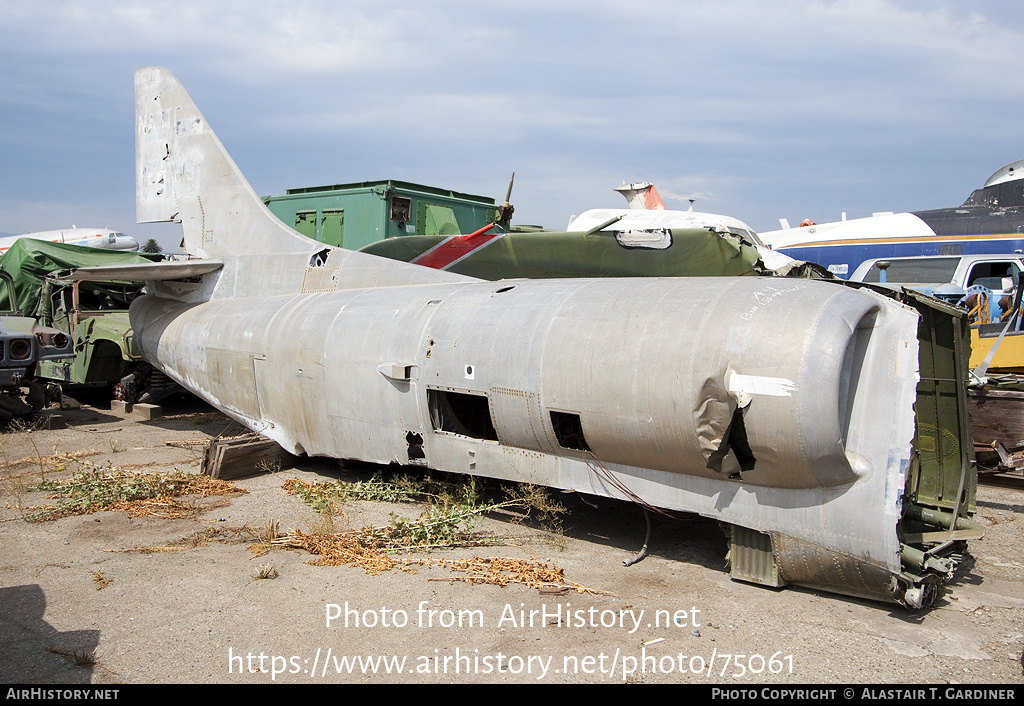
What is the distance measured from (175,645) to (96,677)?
447mm

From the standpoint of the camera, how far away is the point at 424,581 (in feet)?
17.4

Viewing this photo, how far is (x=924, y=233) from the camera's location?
14266 millimetres

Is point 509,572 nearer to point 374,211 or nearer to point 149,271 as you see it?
point 149,271

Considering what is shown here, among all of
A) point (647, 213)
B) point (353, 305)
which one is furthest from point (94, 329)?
point (647, 213)

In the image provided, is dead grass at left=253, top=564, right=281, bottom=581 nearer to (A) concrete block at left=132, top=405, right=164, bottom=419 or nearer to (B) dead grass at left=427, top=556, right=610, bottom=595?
(B) dead grass at left=427, top=556, right=610, bottom=595

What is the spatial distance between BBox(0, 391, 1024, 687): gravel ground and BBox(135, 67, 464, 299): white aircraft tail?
3501mm

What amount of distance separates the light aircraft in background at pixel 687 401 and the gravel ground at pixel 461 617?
452 mm

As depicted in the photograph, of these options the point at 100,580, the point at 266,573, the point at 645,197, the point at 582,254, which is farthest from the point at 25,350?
the point at 645,197

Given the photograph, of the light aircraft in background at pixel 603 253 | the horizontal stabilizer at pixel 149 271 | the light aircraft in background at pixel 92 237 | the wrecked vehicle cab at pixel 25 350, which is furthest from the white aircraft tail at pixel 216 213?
the light aircraft in background at pixel 92 237

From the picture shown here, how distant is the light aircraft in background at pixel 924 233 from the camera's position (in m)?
13.1

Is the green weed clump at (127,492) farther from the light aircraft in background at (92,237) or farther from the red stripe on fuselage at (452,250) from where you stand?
the light aircraft in background at (92,237)

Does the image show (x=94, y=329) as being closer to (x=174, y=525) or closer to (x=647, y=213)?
(x=174, y=525)

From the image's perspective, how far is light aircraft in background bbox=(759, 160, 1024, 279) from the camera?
1310 cm

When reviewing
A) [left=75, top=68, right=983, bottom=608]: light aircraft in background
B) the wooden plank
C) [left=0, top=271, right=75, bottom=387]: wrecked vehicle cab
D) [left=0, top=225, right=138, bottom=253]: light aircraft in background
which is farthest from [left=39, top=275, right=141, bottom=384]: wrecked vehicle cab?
[left=0, top=225, right=138, bottom=253]: light aircraft in background
